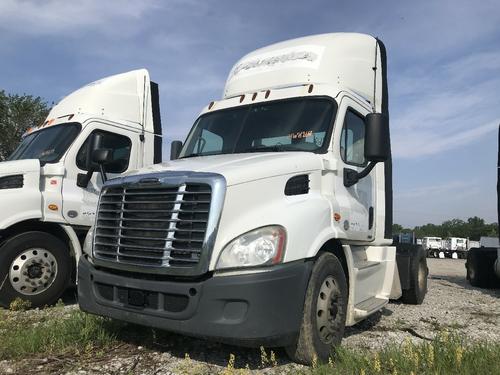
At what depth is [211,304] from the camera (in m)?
3.74

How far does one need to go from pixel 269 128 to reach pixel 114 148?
357 cm

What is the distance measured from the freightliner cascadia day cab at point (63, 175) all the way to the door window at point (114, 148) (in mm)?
15

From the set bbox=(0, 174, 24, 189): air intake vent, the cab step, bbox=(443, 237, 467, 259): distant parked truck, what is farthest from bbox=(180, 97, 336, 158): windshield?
bbox=(443, 237, 467, 259): distant parked truck

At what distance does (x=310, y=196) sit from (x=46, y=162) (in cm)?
449

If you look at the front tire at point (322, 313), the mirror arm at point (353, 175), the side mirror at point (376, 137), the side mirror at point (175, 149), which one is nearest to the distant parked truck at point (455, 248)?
the side mirror at point (175, 149)

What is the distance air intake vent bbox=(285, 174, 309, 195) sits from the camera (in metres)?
4.40

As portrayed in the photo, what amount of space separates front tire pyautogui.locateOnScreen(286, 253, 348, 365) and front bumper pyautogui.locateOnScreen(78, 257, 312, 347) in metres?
0.19

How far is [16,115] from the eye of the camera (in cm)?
2964

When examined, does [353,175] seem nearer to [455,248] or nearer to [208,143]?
[208,143]

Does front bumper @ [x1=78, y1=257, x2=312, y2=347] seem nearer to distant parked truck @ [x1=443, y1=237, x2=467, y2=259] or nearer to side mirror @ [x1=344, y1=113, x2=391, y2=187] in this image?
side mirror @ [x1=344, y1=113, x2=391, y2=187]

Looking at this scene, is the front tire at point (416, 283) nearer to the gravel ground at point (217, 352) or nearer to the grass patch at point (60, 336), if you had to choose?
the gravel ground at point (217, 352)

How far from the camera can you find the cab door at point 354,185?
507cm

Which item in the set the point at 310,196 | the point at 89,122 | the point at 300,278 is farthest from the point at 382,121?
the point at 89,122

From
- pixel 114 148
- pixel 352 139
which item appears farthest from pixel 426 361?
pixel 114 148
